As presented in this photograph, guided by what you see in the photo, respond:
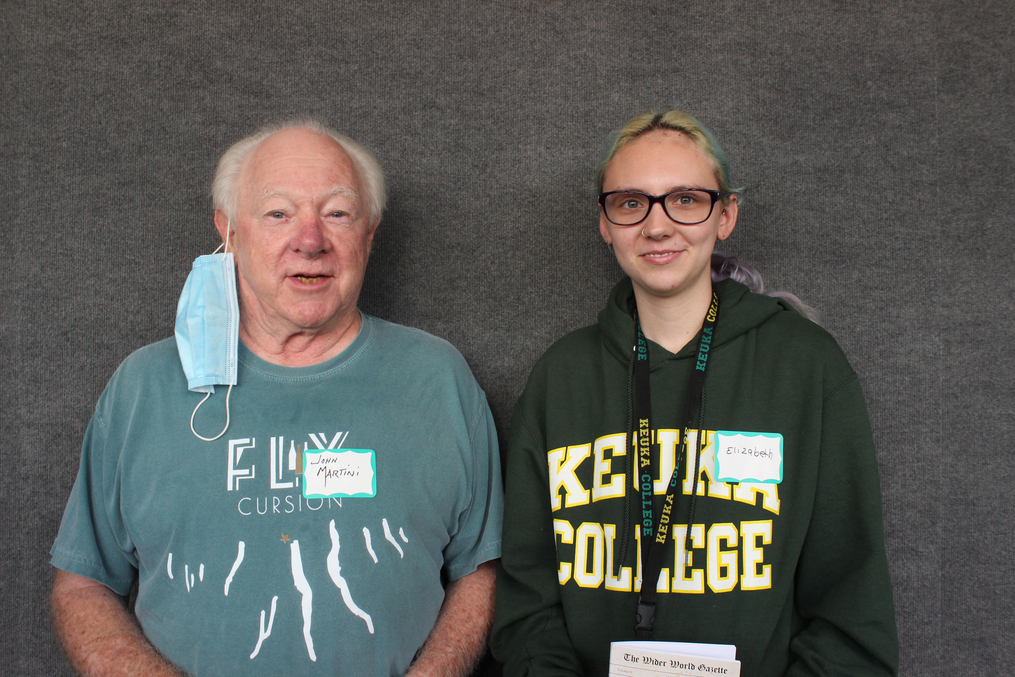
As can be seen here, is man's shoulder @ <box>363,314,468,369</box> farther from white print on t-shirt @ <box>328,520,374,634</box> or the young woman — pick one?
white print on t-shirt @ <box>328,520,374,634</box>

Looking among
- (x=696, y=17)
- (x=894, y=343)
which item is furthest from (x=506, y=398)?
(x=696, y=17)

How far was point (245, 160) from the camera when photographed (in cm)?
151

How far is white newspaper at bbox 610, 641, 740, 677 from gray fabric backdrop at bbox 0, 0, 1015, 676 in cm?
79

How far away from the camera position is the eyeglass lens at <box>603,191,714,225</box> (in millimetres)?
1241

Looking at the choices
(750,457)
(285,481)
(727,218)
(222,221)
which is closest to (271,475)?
(285,481)

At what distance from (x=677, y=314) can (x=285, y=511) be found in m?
A: 0.95

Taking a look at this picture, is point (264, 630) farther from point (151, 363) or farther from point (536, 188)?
point (536, 188)

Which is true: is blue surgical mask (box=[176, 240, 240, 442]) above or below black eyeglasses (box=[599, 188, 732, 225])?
below

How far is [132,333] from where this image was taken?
1.82 meters

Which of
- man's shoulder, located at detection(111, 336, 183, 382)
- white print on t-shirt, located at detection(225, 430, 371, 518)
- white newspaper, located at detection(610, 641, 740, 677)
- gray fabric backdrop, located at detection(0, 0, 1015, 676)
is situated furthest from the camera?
gray fabric backdrop, located at detection(0, 0, 1015, 676)

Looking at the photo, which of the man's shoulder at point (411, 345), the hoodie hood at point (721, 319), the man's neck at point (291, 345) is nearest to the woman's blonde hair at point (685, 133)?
the hoodie hood at point (721, 319)

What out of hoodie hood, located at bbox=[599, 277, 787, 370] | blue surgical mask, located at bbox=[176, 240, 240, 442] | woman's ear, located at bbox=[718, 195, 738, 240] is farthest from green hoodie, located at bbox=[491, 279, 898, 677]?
blue surgical mask, located at bbox=[176, 240, 240, 442]

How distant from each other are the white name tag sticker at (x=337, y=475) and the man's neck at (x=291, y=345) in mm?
231

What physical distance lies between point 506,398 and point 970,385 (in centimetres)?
129
